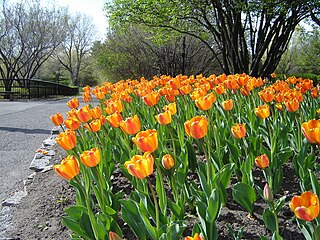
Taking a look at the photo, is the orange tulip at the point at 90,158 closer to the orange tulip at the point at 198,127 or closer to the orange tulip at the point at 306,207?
the orange tulip at the point at 198,127

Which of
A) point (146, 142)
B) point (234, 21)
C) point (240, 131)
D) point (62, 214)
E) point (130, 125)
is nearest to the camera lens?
point (146, 142)

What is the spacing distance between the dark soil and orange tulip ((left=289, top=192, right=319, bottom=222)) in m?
0.60

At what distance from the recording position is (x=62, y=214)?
2322mm

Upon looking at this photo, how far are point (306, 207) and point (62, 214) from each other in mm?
1716

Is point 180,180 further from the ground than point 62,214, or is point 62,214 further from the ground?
point 180,180

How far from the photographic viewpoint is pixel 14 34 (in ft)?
70.2

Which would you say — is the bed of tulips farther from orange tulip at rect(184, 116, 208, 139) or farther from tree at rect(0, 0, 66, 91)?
tree at rect(0, 0, 66, 91)

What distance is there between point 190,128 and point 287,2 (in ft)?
27.3

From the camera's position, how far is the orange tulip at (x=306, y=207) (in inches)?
37.4

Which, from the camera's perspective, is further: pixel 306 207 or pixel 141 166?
pixel 141 166

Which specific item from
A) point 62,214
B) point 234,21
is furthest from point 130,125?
point 234,21

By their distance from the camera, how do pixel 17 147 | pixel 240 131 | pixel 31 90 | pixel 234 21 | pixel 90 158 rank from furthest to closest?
pixel 31 90, pixel 234 21, pixel 17 147, pixel 240 131, pixel 90 158

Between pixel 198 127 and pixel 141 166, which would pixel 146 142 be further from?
pixel 198 127

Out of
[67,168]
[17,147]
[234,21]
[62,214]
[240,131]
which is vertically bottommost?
[17,147]
